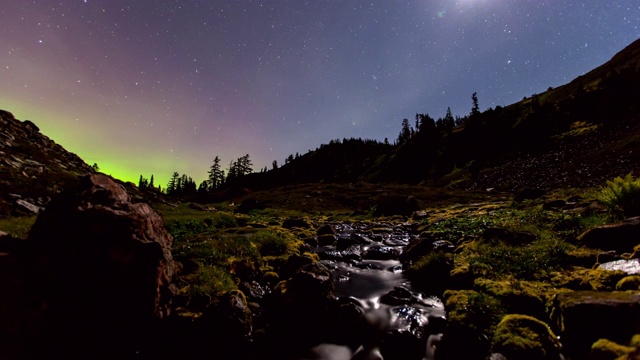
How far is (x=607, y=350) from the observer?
14.1 feet

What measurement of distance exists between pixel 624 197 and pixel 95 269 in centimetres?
1668

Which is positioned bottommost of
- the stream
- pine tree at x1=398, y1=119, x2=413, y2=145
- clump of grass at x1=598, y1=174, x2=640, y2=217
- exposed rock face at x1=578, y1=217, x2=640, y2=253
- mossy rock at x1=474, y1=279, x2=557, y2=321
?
the stream

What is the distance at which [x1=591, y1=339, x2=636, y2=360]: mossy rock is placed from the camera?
4.10 metres

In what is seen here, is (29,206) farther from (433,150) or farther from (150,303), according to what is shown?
(433,150)

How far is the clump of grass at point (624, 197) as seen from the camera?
10227mm

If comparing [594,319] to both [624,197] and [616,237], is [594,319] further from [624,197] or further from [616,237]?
[624,197]

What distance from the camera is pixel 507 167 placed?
7725 cm

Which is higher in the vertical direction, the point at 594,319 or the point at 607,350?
the point at 594,319

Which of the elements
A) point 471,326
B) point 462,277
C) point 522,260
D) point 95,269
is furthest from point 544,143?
point 95,269

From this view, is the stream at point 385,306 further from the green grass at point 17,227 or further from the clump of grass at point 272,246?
the green grass at point 17,227

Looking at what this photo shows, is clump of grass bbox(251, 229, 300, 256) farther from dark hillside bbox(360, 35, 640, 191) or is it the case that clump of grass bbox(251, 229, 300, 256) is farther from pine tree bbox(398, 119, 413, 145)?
pine tree bbox(398, 119, 413, 145)

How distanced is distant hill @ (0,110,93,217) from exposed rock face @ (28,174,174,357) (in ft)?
37.1

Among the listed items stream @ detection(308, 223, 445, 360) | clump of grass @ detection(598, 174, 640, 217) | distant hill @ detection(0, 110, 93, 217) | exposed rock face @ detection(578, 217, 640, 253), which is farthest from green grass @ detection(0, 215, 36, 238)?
clump of grass @ detection(598, 174, 640, 217)

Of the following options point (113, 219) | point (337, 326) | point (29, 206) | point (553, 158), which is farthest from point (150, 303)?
point (553, 158)
